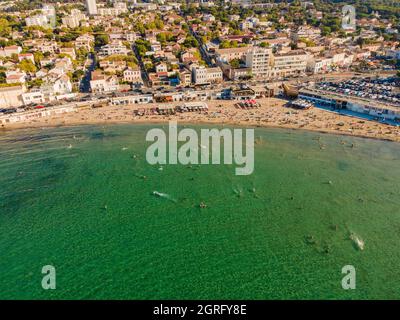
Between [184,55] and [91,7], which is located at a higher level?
[91,7]

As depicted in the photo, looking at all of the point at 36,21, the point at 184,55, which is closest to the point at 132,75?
the point at 184,55

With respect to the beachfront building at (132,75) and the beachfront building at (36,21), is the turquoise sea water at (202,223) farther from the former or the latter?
the beachfront building at (36,21)

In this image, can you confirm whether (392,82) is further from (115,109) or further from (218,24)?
(218,24)

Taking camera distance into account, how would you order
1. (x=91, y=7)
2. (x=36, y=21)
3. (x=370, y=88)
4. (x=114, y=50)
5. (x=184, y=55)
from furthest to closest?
(x=91, y=7) → (x=36, y=21) → (x=114, y=50) → (x=184, y=55) → (x=370, y=88)

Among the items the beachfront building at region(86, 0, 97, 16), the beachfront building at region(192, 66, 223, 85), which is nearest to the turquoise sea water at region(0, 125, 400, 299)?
the beachfront building at region(192, 66, 223, 85)

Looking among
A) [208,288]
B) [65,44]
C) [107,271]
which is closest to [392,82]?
[208,288]

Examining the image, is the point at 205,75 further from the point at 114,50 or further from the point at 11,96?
the point at 11,96

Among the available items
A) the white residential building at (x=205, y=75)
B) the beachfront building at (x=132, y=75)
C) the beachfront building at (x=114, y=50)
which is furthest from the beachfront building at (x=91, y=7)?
the white residential building at (x=205, y=75)

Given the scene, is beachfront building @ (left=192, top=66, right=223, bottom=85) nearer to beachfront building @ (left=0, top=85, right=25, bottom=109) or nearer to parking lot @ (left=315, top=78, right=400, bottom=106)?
parking lot @ (left=315, top=78, right=400, bottom=106)
